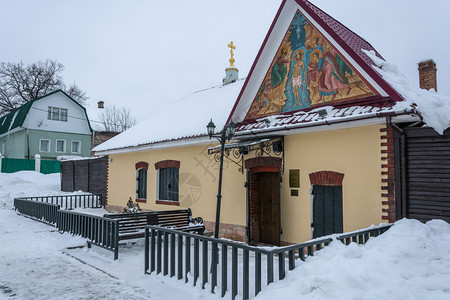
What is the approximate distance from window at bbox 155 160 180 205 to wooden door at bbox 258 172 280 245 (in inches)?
143

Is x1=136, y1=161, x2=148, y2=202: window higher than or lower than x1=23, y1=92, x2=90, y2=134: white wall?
lower

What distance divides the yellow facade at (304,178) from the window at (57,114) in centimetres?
2298

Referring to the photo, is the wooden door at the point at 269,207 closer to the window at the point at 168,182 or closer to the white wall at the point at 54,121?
the window at the point at 168,182

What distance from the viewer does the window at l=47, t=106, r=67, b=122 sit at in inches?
1179

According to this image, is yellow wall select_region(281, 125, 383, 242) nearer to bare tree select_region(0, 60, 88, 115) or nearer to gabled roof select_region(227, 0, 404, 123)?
gabled roof select_region(227, 0, 404, 123)

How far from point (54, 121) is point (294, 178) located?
93.4 feet

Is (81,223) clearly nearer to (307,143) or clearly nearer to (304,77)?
(307,143)

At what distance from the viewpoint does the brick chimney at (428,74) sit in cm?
986

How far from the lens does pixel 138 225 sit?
8.66 meters

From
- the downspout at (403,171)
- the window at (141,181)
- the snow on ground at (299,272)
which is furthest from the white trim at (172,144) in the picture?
the downspout at (403,171)

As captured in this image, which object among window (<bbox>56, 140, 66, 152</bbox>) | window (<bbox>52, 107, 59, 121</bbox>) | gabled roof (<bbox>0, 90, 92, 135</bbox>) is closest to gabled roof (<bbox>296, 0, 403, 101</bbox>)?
gabled roof (<bbox>0, 90, 92, 135</bbox>)

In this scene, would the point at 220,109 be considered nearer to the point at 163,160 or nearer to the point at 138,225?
the point at 163,160

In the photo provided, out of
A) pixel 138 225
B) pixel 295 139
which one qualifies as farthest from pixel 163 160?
pixel 295 139

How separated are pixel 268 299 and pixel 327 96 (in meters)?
4.85
